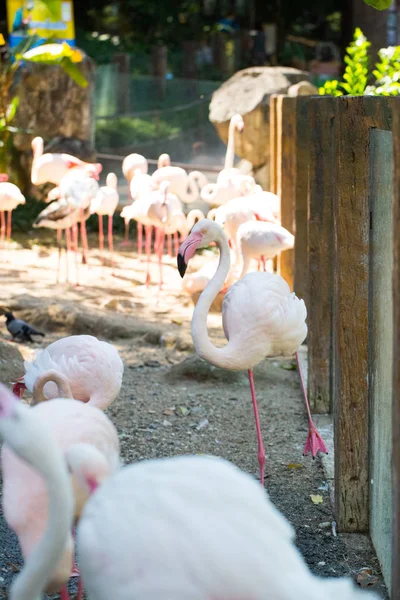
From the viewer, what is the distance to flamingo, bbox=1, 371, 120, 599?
2648 millimetres

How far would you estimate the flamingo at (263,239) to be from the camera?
6.32m

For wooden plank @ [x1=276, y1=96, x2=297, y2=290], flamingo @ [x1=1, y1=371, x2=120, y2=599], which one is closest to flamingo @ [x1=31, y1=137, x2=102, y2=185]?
wooden plank @ [x1=276, y1=96, x2=297, y2=290]

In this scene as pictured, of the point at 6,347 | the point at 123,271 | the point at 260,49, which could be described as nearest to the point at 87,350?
the point at 6,347

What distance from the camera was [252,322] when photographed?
4.25m

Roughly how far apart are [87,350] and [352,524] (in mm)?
1358

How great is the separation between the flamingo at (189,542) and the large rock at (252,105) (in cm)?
871

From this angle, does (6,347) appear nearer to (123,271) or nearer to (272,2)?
(123,271)

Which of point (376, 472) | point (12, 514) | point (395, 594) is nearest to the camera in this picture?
point (395, 594)

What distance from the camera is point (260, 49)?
56.3 ft

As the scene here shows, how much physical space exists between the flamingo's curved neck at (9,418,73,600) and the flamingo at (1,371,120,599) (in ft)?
1.24

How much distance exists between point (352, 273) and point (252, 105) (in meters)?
7.38

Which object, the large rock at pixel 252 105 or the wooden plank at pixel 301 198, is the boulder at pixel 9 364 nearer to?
the wooden plank at pixel 301 198

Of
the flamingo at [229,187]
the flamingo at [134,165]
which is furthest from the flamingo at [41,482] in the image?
the flamingo at [134,165]

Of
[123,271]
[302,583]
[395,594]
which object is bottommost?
[123,271]
